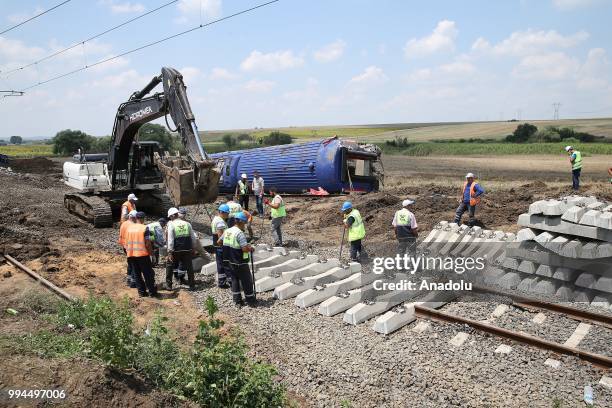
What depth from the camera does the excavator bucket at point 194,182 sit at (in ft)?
42.9

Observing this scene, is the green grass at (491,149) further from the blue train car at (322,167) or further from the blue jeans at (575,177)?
the blue train car at (322,167)

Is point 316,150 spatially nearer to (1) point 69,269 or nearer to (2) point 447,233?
(2) point 447,233

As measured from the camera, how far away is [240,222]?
9.09 m

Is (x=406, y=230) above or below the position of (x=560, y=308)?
above

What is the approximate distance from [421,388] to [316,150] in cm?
1637

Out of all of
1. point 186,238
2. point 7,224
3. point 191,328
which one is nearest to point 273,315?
point 191,328

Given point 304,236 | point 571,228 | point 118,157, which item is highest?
point 118,157

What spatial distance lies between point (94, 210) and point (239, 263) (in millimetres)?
9108

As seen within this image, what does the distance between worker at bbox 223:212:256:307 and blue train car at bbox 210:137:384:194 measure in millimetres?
12561

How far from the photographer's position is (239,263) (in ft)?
28.6

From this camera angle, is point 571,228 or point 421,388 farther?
point 571,228

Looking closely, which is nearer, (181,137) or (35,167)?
(181,137)

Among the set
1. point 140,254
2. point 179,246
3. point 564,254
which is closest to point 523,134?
point 564,254

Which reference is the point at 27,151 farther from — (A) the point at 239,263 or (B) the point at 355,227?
(A) the point at 239,263
